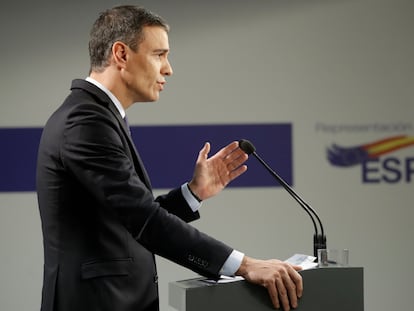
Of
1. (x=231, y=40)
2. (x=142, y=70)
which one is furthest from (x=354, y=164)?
(x=142, y=70)

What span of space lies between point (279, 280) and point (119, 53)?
2.91 ft

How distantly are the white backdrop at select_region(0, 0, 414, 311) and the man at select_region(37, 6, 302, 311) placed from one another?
2606 mm

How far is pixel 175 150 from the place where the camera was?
4.82 metres

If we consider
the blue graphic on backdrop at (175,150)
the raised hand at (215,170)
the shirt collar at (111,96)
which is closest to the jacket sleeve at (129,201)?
the shirt collar at (111,96)

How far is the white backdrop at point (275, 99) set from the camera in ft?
15.7

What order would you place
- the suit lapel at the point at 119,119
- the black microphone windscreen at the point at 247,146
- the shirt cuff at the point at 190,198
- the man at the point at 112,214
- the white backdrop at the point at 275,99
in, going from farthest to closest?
the white backdrop at the point at 275,99, the shirt cuff at the point at 190,198, the black microphone windscreen at the point at 247,146, the suit lapel at the point at 119,119, the man at the point at 112,214

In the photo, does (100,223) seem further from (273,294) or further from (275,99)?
(275,99)

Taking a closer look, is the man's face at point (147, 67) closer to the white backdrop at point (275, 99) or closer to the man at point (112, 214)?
the man at point (112, 214)

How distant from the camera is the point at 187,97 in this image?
4.82 meters

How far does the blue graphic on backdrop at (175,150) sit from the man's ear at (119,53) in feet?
8.55

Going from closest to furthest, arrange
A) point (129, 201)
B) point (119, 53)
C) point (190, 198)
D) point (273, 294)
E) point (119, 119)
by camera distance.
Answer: point (273, 294) → point (129, 201) → point (119, 119) → point (119, 53) → point (190, 198)

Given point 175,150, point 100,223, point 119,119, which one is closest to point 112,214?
point 100,223

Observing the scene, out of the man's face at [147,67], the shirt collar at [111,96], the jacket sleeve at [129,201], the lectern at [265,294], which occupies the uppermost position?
the man's face at [147,67]

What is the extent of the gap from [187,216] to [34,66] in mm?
2675
